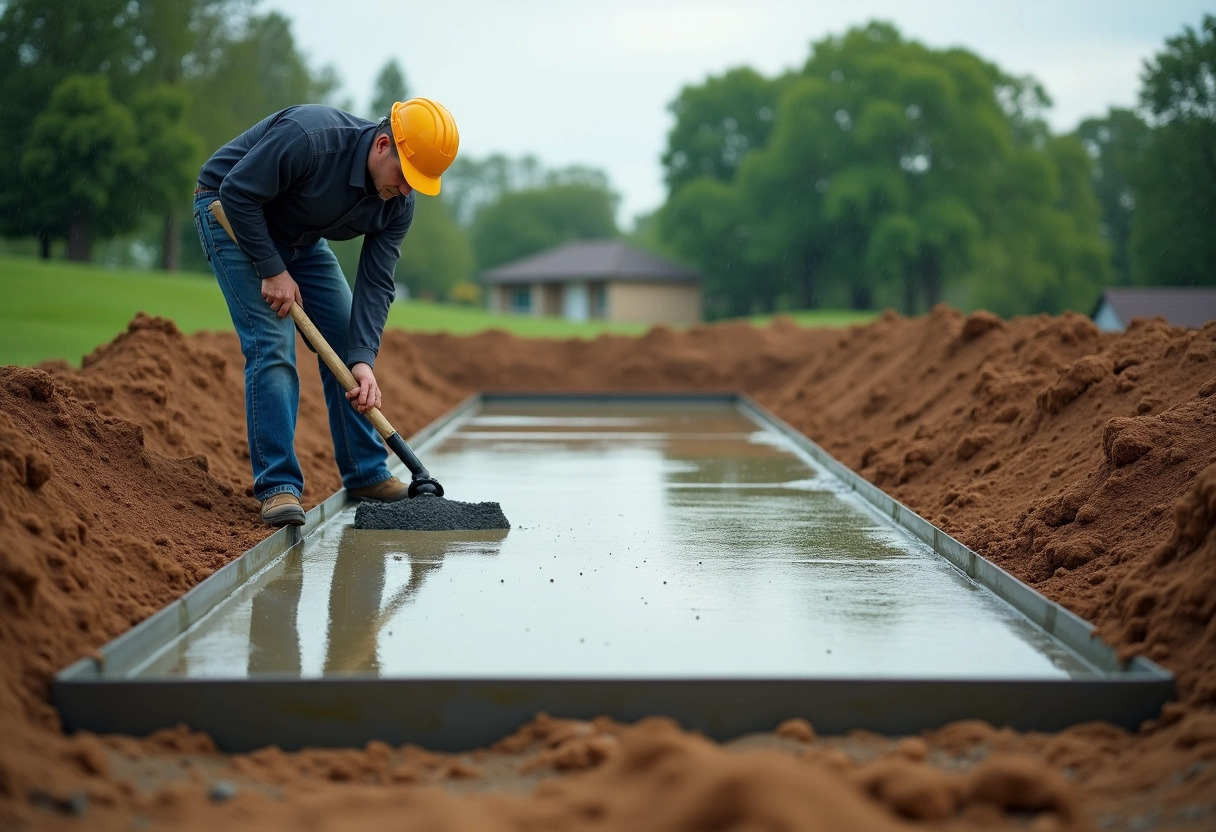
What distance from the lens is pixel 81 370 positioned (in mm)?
6781

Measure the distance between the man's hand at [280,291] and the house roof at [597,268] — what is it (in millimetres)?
40642

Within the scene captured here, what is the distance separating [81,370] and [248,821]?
520cm

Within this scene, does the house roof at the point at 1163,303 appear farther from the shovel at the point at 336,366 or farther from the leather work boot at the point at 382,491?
the shovel at the point at 336,366

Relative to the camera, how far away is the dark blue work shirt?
15.1ft

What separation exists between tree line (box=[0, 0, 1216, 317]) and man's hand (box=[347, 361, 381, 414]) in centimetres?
1361

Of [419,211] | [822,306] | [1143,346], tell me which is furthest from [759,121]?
[1143,346]

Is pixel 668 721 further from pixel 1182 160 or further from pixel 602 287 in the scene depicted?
pixel 602 287

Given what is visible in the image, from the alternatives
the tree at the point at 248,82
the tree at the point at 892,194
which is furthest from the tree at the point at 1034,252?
the tree at the point at 248,82

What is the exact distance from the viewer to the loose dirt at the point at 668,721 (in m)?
2.31

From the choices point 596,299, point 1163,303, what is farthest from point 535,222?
point 1163,303

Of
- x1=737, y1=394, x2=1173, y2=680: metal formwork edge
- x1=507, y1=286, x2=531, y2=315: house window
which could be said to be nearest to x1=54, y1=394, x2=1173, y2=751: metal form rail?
x1=737, y1=394, x2=1173, y2=680: metal formwork edge

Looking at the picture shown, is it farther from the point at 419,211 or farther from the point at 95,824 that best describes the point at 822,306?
the point at 95,824

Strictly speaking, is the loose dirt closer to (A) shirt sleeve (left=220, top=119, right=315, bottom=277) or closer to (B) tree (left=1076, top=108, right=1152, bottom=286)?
(A) shirt sleeve (left=220, top=119, right=315, bottom=277)

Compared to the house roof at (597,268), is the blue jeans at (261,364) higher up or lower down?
lower down
